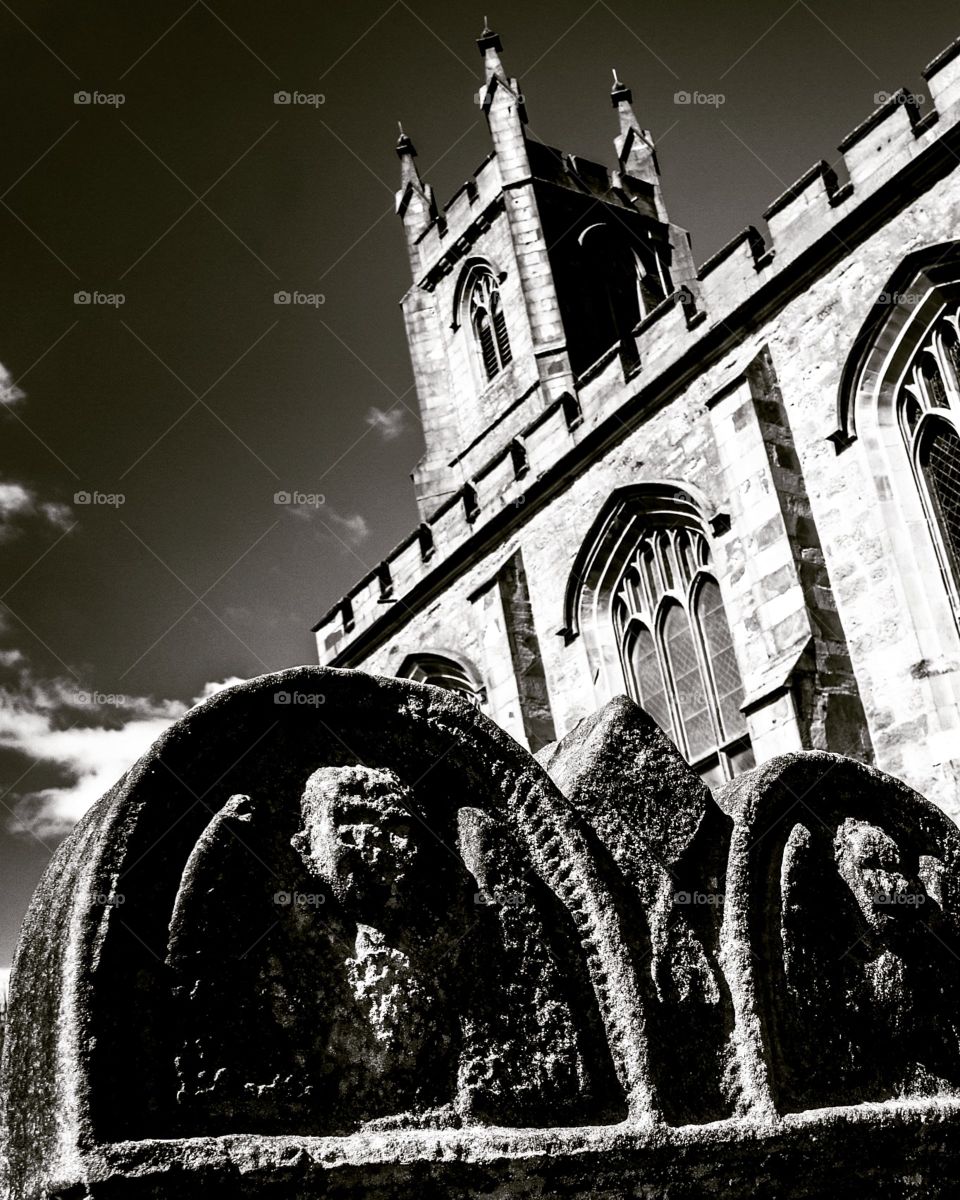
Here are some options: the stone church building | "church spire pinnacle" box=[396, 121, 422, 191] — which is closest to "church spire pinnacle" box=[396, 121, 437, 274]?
"church spire pinnacle" box=[396, 121, 422, 191]

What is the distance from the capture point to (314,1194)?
150 centimetres

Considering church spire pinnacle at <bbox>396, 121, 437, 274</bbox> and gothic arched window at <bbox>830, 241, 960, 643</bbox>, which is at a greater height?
church spire pinnacle at <bbox>396, 121, 437, 274</bbox>

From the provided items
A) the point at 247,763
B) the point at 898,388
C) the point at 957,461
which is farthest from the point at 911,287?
the point at 247,763

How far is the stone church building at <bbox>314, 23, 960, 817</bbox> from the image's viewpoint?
8.55m

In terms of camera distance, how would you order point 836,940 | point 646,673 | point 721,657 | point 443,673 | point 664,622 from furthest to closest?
point 443,673
point 646,673
point 664,622
point 721,657
point 836,940

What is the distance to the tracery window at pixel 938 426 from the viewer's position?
8688 millimetres

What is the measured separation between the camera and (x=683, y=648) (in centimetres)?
1110

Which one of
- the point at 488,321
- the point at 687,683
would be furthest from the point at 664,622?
the point at 488,321

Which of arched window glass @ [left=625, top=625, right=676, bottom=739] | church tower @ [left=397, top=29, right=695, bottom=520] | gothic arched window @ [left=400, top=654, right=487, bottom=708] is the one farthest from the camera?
church tower @ [left=397, top=29, right=695, bottom=520]

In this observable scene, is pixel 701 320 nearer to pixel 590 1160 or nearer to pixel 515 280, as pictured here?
pixel 515 280

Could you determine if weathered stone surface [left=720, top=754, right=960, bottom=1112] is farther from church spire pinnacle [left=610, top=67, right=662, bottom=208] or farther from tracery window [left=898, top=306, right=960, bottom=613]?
church spire pinnacle [left=610, top=67, right=662, bottom=208]

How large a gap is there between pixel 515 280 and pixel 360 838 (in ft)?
56.2

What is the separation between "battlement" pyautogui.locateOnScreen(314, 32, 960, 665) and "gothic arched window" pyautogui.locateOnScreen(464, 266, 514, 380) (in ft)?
17.4

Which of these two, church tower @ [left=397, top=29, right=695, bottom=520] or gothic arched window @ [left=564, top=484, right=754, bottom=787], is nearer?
gothic arched window @ [left=564, top=484, right=754, bottom=787]
